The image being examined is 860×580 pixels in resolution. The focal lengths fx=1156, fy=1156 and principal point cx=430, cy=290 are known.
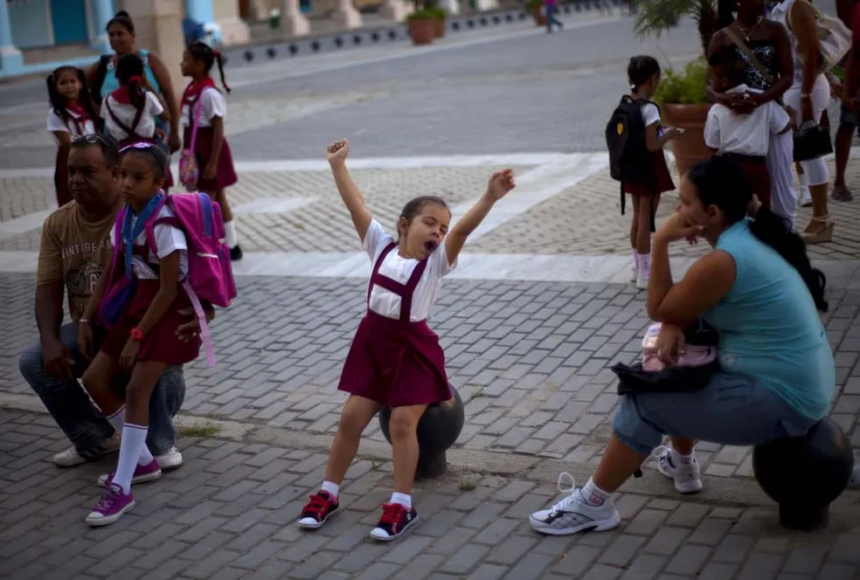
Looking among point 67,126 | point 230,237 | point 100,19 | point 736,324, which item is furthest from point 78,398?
point 100,19

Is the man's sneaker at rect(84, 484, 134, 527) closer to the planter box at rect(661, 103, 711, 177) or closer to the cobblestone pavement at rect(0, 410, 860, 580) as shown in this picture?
the cobblestone pavement at rect(0, 410, 860, 580)

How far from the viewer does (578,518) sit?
4270mm

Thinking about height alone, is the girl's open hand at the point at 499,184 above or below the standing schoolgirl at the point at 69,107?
below

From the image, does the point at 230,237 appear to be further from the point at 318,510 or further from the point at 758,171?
the point at 318,510

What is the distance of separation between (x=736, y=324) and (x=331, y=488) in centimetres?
170

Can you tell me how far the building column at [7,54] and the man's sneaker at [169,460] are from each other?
29155 millimetres

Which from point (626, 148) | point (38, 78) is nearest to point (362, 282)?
point (626, 148)

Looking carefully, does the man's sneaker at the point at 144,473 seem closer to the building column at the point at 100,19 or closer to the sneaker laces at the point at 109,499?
the sneaker laces at the point at 109,499

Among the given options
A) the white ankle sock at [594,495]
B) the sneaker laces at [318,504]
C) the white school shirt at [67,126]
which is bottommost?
the sneaker laces at [318,504]

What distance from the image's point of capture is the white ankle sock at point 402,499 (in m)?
4.44

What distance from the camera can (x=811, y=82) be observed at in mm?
7930

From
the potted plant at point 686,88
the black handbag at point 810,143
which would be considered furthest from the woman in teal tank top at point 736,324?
the potted plant at point 686,88

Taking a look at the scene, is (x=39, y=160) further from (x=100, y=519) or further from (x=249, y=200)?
(x=100, y=519)

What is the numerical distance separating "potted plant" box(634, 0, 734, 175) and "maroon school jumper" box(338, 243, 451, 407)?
493 centimetres
